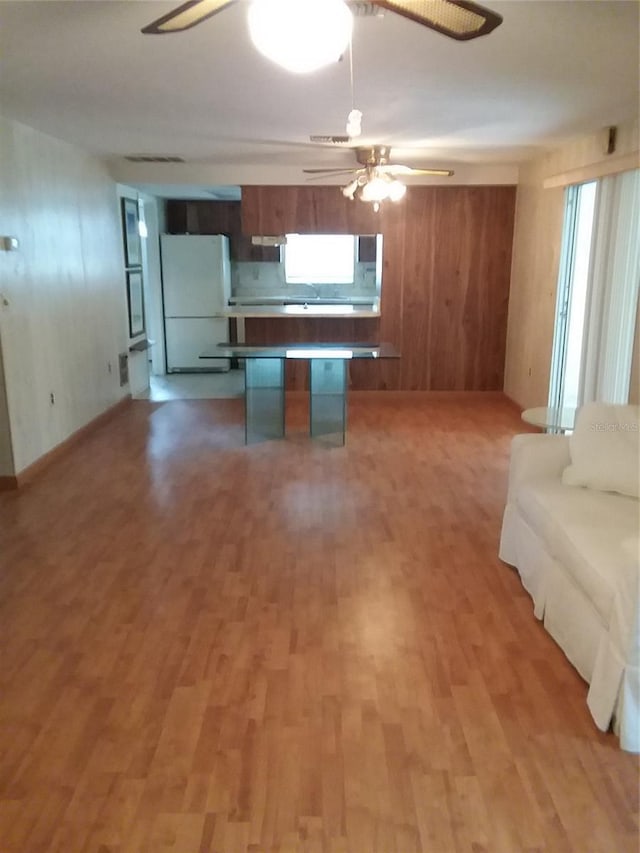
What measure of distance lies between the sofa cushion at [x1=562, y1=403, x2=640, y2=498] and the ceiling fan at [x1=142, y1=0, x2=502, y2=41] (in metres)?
1.85

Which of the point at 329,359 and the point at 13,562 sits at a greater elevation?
the point at 329,359

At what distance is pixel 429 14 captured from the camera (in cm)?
170

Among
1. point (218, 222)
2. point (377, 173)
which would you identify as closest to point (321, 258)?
point (218, 222)

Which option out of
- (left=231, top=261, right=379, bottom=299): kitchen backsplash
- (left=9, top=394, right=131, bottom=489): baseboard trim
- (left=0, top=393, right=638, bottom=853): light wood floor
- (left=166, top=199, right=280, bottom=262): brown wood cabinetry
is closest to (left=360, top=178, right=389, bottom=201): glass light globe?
(left=0, top=393, right=638, bottom=853): light wood floor

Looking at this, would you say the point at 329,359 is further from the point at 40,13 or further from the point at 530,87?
the point at 40,13

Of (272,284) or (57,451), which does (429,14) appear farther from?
Answer: (272,284)

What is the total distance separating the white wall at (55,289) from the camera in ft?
14.4

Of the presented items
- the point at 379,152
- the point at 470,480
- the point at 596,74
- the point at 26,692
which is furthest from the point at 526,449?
the point at 379,152

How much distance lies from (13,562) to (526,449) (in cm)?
262

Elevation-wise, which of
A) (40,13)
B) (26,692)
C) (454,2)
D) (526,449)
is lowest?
(26,692)

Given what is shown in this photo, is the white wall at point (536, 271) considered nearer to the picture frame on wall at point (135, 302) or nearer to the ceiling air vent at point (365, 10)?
the ceiling air vent at point (365, 10)

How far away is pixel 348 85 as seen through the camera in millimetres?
3303

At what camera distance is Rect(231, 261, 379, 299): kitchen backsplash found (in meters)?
8.62

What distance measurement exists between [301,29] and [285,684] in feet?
6.76
